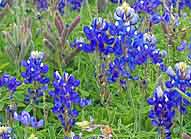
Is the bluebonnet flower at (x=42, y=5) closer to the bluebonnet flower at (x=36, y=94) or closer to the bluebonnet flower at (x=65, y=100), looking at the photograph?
the bluebonnet flower at (x=36, y=94)

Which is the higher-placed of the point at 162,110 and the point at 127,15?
the point at 127,15

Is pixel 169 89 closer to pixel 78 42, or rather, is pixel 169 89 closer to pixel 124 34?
pixel 124 34

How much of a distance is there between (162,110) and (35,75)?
0.85 m

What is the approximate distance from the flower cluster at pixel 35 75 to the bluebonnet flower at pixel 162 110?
78 cm

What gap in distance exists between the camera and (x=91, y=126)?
2.44m

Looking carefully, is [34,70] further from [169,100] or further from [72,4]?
[72,4]

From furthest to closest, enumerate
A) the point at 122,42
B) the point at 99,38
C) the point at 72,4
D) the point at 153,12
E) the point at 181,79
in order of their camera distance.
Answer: the point at 72,4 → the point at 153,12 → the point at 99,38 → the point at 122,42 → the point at 181,79

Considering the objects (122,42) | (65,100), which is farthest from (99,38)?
(65,100)

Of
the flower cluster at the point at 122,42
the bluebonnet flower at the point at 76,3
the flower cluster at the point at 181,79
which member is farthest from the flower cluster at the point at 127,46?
the bluebonnet flower at the point at 76,3

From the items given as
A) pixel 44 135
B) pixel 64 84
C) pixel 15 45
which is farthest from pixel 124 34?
pixel 15 45

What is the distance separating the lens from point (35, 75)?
3.29 metres

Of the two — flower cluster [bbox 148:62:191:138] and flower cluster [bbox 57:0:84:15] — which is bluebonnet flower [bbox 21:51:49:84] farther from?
flower cluster [bbox 57:0:84:15]

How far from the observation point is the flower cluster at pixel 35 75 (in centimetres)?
329

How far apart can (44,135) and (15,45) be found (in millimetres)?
871
